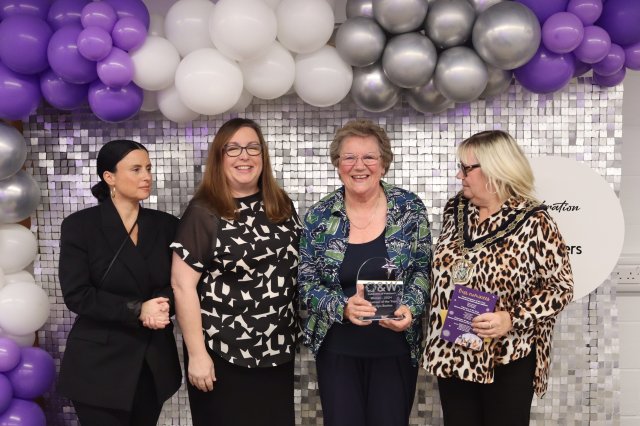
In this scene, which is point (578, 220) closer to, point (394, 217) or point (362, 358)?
point (394, 217)

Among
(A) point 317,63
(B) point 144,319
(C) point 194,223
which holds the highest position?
(A) point 317,63

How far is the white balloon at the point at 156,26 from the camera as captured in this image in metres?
2.76

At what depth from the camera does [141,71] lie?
8.39 feet

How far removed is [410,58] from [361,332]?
3.69 feet

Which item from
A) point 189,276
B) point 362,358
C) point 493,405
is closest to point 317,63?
point 189,276

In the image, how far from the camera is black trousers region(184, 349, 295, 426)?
233cm

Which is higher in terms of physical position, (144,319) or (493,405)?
(144,319)

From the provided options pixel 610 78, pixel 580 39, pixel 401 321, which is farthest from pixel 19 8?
pixel 610 78

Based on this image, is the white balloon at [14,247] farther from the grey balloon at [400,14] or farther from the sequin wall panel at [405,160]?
the grey balloon at [400,14]

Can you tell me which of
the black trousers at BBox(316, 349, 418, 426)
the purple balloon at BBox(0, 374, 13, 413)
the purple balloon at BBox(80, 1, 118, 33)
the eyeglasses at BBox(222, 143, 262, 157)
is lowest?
the purple balloon at BBox(0, 374, 13, 413)

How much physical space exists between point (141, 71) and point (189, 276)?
0.93 meters

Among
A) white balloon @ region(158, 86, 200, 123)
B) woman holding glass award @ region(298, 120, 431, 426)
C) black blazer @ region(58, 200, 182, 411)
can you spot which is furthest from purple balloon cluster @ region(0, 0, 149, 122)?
woman holding glass award @ region(298, 120, 431, 426)

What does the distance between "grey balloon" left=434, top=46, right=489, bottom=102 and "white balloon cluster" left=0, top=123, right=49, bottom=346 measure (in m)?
1.87

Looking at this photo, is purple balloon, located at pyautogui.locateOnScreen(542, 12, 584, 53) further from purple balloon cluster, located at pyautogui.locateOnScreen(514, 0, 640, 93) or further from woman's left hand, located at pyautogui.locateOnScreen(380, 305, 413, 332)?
woman's left hand, located at pyautogui.locateOnScreen(380, 305, 413, 332)
